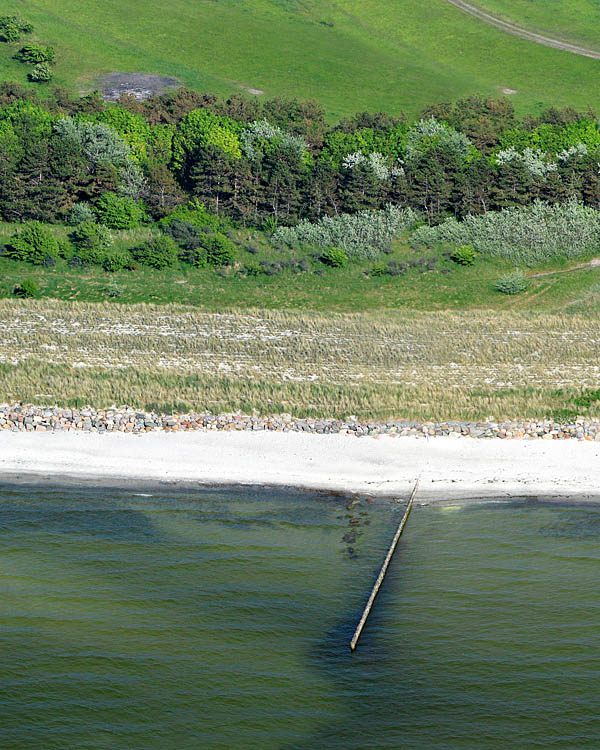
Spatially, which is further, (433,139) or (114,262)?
(433,139)

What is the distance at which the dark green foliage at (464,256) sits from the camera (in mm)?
68812

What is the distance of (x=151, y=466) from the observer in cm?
3122

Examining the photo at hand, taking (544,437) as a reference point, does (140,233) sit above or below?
below

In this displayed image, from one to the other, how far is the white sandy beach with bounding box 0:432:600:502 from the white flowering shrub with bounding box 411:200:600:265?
132ft

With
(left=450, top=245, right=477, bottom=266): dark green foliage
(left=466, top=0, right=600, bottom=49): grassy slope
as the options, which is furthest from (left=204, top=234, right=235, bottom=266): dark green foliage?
(left=466, top=0, right=600, bottom=49): grassy slope

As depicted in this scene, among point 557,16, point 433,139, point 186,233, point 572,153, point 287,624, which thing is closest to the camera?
point 287,624

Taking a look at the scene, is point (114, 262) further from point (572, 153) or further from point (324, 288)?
point (572, 153)

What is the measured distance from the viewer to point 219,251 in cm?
6950

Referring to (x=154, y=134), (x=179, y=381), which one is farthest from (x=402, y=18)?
(x=179, y=381)

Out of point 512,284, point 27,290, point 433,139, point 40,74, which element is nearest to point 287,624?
point 27,290

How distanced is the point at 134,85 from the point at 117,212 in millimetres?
51793

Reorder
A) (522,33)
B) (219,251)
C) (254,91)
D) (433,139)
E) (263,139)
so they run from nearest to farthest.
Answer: (219,251) < (263,139) < (433,139) < (254,91) < (522,33)

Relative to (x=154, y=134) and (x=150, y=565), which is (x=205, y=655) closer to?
(x=150, y=565)

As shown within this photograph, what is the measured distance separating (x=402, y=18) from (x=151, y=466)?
141m
